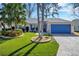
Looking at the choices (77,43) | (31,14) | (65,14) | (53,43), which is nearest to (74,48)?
(77,43)

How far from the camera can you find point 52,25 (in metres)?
7.08

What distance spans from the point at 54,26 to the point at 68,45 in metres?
0.84

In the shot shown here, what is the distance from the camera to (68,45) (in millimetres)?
6770

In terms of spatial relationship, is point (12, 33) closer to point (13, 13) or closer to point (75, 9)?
point (13, 13)

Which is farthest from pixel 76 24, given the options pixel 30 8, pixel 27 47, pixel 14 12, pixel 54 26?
pixel 14 12

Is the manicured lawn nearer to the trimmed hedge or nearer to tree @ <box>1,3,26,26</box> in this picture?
the trimmed hedge

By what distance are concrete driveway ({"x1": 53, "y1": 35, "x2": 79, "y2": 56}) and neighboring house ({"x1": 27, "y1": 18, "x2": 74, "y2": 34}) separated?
0.20 metres

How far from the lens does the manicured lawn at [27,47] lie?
664cm

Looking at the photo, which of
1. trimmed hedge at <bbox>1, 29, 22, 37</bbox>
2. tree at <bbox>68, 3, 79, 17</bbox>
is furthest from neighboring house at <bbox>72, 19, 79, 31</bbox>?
trimmed hedge at <bbox>1, 29, 22, 37</bbox>

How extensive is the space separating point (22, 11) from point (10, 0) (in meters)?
0.55

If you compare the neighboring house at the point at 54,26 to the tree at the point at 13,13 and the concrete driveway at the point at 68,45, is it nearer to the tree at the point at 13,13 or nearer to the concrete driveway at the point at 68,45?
the concrete driveway at the point at 68,45

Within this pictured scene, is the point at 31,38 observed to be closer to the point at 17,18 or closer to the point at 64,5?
the point at 17,18

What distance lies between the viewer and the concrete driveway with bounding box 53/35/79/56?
6.63 m

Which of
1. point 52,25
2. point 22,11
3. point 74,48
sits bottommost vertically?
point 74,48
